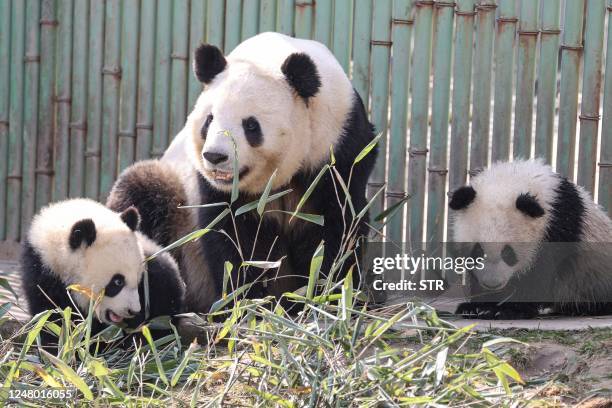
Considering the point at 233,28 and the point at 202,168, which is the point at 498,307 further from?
the point at 233,28

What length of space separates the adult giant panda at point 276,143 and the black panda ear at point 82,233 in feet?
1.70

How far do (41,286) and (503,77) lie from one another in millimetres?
2861

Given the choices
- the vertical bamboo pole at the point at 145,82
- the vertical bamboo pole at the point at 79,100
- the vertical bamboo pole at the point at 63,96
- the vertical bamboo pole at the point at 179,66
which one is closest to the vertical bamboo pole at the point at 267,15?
the vertical bamboo pole at the point at 179,66

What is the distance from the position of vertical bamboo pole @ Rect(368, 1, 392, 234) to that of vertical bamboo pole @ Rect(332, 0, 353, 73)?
0.48 feet

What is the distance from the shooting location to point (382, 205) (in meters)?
6.00

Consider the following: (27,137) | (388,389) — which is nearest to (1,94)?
(27,137)

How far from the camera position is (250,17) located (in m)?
6.12

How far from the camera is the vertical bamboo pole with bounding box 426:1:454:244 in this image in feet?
19.2

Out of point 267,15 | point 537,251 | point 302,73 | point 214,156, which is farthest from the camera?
point 267,15

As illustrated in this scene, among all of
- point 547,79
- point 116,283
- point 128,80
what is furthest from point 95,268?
point 547,79

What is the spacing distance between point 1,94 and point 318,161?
2.97 m

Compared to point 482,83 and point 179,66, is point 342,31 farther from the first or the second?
point 179,66

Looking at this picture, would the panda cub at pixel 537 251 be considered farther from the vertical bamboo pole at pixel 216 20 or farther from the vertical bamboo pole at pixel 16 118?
the vertical bamboo pole at pixel 16 118

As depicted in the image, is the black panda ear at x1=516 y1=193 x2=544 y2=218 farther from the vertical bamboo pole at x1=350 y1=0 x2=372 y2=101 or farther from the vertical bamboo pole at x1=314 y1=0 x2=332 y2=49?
the vertical bamboo pole at x1=314 y1=0 x2=332 y2=49
